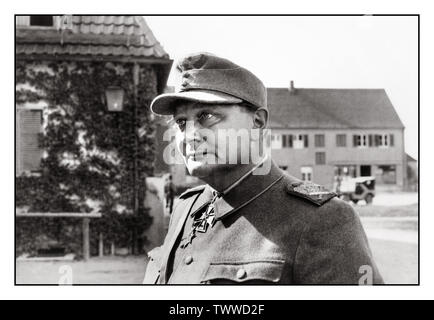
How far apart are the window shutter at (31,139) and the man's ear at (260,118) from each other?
3.07m

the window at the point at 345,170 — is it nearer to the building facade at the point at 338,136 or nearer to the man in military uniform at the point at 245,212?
the building facade at the point at 338,136

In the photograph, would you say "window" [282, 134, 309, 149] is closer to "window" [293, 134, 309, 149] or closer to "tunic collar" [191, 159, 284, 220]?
"window" [293, 134, 309, 149]

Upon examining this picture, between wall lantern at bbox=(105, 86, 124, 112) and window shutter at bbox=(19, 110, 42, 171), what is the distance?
66 centimetres

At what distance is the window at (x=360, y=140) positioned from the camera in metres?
3.78

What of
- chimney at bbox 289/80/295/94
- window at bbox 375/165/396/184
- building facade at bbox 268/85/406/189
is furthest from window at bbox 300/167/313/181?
chimney at bbox 289/80/295/94

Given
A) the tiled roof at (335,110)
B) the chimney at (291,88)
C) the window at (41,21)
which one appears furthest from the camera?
the window at (41,21)

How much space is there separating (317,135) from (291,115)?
438 mm

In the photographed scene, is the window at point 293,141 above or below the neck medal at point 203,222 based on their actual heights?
above

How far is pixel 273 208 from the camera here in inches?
76.6

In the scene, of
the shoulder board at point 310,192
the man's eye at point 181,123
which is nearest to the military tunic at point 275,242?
the shoulder board at point 310,192

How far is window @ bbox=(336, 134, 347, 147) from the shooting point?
381 centimetres
